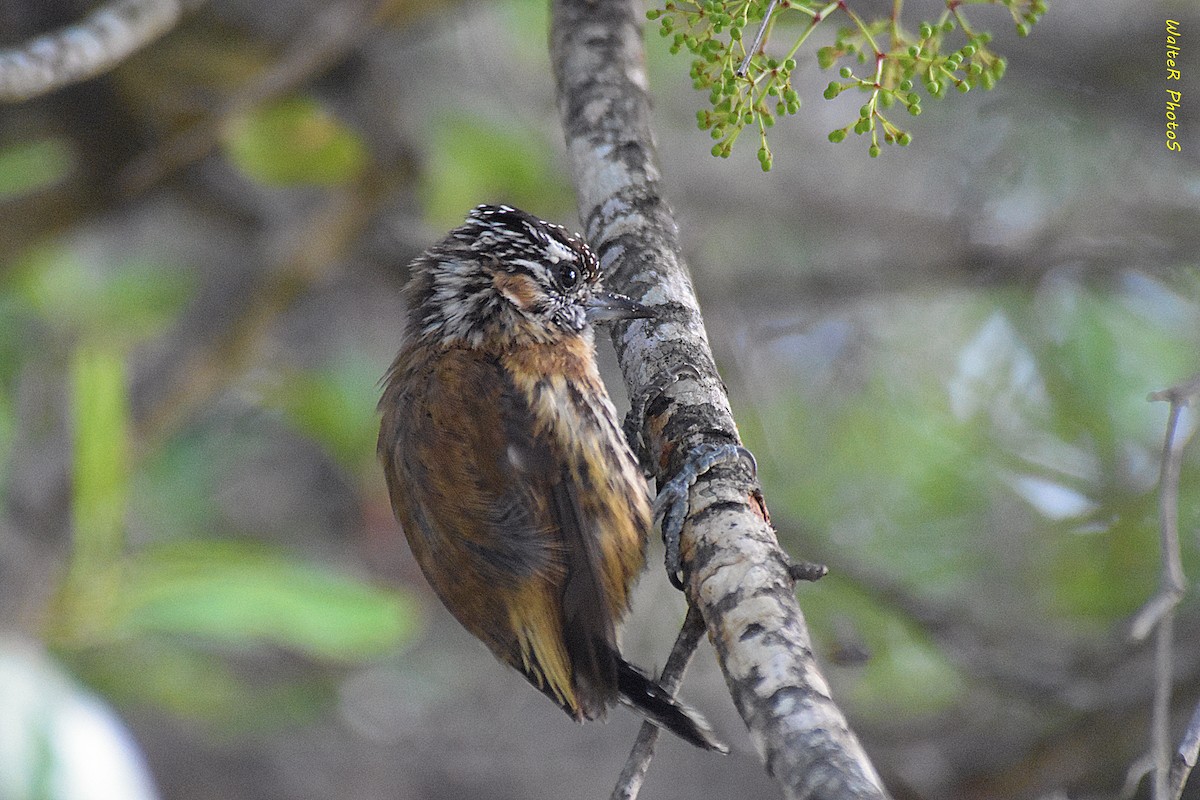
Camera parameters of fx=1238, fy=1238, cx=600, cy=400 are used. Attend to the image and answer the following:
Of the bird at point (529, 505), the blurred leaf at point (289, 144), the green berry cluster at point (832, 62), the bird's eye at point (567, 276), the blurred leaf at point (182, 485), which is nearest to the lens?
the green berry cluster at point (832, 62)

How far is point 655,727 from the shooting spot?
6.65 feet

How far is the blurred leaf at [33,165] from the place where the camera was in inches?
159

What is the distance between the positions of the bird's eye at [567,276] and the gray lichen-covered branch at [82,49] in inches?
47.2

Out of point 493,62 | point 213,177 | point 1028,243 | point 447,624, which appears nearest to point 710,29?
point 1028,243

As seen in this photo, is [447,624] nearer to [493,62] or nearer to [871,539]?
[871,539]

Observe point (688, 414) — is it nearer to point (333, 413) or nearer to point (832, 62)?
point (832, 62)

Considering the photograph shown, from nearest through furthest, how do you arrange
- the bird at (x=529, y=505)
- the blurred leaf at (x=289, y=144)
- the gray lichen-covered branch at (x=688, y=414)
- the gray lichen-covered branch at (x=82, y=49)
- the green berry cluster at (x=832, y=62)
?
the gray lichen-covered branch at (x=688, y=414) < the green berry cluster at (x=832, y=62) < the gray lichen-covered branch at (x=82, y=49) < the bird at (x=529, y=505) < the blurred leaf at (x=289, y=144)

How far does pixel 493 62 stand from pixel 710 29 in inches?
121

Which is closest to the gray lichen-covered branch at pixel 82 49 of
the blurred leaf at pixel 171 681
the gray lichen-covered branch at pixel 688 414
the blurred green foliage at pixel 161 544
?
the gray lichen-covered branch at pixel 688 414

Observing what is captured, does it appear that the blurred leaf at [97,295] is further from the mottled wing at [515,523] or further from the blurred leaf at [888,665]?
the blurred leaf at [888,665]

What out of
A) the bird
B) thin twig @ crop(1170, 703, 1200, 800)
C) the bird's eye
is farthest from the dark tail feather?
the bird's eye

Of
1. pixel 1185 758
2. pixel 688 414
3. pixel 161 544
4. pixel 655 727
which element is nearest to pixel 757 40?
pixel 688 414

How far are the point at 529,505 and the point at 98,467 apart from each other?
1661mm

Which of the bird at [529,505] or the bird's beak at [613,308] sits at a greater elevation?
the bird's beak at [613,308]
